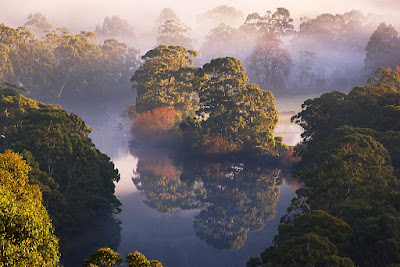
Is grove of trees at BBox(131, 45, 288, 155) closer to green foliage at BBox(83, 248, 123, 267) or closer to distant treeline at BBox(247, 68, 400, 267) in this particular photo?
distant treeline at BBox(247, 68, 400, 267)

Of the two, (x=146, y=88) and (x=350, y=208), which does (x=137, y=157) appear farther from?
(x=350, y=208)

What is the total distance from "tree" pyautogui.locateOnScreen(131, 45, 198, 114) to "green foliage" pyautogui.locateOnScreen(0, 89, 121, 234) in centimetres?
5074

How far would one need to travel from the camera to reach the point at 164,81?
112 m

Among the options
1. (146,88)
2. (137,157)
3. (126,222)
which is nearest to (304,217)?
(126,222)

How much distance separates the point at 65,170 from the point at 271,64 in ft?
345

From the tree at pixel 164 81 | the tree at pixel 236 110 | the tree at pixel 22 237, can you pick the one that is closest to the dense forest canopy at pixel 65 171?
the tree at pixel 22 237

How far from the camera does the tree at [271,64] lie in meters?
149

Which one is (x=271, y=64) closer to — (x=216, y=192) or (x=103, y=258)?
(x=216, y=192)

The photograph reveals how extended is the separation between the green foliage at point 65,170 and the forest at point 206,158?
Answer: 0.15 metres

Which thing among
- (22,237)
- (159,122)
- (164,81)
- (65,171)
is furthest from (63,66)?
(22,237)

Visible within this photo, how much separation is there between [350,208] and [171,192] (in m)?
42.4

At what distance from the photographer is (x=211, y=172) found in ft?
280

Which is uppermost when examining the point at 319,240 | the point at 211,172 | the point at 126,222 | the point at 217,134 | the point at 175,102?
the point at 175,102

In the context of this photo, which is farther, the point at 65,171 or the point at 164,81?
the point at 164,81
